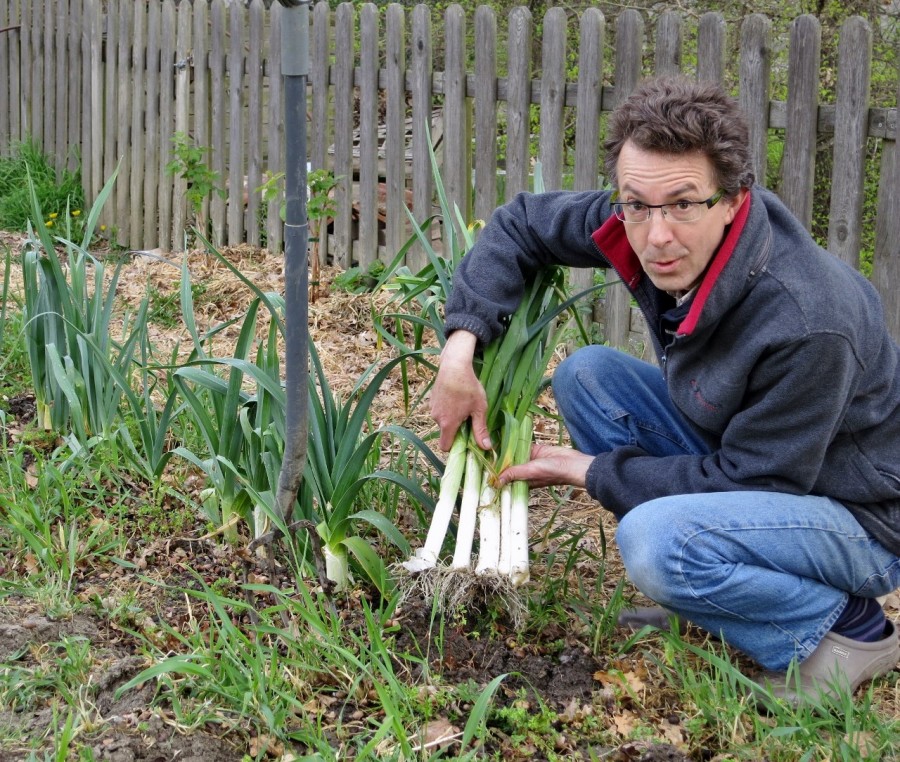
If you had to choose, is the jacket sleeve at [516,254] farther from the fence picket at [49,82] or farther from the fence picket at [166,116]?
the fence picket at [49,82]

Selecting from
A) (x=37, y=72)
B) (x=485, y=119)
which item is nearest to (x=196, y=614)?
(x=485, y=119)

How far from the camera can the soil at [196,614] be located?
202cm

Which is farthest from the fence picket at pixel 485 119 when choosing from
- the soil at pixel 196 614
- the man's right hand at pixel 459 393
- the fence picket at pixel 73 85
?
the fence picket at pixel 73 85

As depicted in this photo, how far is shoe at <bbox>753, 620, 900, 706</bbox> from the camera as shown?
222cm

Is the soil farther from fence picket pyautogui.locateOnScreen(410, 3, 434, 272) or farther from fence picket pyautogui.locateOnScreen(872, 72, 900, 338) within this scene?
fence picket pyautogui.locateOnScreen(410, 3, 434, 272)

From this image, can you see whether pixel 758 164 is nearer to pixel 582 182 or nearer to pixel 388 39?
pixel 582 182

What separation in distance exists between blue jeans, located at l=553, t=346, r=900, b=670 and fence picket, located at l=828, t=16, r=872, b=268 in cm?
190

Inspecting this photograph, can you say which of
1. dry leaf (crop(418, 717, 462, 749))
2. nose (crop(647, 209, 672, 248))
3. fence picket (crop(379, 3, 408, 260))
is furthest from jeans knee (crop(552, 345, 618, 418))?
fence picket (crop(379, 3, 408, 260))

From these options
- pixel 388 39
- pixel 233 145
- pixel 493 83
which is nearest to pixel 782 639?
pixel 493 83

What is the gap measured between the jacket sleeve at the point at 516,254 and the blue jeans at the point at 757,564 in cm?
58

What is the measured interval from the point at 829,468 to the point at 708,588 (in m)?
0.36

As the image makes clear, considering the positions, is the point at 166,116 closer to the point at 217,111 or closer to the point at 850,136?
the point at 217,111

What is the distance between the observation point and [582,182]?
4.59 metres

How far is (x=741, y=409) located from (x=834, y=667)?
0.60m
